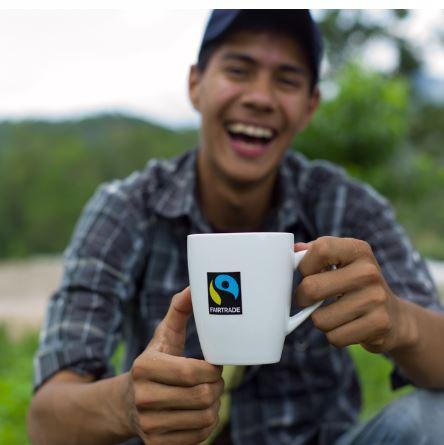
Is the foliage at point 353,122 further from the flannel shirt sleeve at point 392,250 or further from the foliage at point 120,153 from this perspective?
the flannel shirt sleeve at point 392,250

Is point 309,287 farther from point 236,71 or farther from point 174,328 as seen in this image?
point 236,71

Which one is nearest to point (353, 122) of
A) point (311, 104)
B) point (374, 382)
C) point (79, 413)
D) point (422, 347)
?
→ point (374, 382)

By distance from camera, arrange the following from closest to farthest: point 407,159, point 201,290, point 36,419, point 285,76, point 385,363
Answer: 1. point 201,290
2. point 36,419
3. point 285,76
4. point 385,363
5. point 407,159

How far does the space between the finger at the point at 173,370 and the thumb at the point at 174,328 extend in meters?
0.04

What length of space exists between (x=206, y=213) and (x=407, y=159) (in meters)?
8.33

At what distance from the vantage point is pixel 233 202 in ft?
5.95

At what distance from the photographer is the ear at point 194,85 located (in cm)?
186

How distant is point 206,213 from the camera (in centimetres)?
185

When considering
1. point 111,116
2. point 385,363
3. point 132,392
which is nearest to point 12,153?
point 111,116

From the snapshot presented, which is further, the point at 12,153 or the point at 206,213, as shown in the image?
the point at 12,153

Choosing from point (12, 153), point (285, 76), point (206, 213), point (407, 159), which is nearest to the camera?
point (285, 76)

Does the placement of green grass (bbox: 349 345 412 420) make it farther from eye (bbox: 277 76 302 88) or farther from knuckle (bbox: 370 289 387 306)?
knuckle (bbox: 370 289 387 306)

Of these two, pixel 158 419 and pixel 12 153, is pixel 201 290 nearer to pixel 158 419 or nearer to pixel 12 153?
pixel 158 419

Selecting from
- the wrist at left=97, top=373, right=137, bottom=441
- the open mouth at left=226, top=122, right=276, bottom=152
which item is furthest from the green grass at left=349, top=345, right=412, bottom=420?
the wrist at left=97, top=373, right=137, bottom=441
